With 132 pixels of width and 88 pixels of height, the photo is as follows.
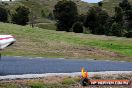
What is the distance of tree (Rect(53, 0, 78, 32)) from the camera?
76188 millimetres

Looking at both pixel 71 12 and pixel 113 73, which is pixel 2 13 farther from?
pixel 113 73

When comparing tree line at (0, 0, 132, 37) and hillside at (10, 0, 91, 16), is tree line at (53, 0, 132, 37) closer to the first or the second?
tree line at (0, 0, 132, 37)

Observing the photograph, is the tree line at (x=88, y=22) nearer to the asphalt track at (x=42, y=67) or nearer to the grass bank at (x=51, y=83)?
the asphalt track at (x=42, y=67)

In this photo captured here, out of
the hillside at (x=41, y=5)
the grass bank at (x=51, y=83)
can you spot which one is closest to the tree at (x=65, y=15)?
the grass bank at (x=51, y=83)

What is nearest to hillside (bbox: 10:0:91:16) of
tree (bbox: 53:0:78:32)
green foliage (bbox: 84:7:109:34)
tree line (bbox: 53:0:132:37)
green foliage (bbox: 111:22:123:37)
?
tree (bbox: 53:0:78:32)

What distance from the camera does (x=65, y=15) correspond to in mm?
79438

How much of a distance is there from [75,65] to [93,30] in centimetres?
5995

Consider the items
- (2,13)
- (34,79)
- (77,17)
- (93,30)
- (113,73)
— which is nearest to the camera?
(34,79)

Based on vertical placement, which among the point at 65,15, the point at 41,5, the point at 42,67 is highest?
the point at 42,67

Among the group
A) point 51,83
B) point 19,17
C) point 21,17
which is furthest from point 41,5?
point 51,83

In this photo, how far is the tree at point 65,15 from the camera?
76188 mm

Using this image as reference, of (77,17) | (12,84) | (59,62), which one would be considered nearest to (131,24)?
(77,17)

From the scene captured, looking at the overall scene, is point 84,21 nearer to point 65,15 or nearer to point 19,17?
point 65,15

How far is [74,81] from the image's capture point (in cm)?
1577
